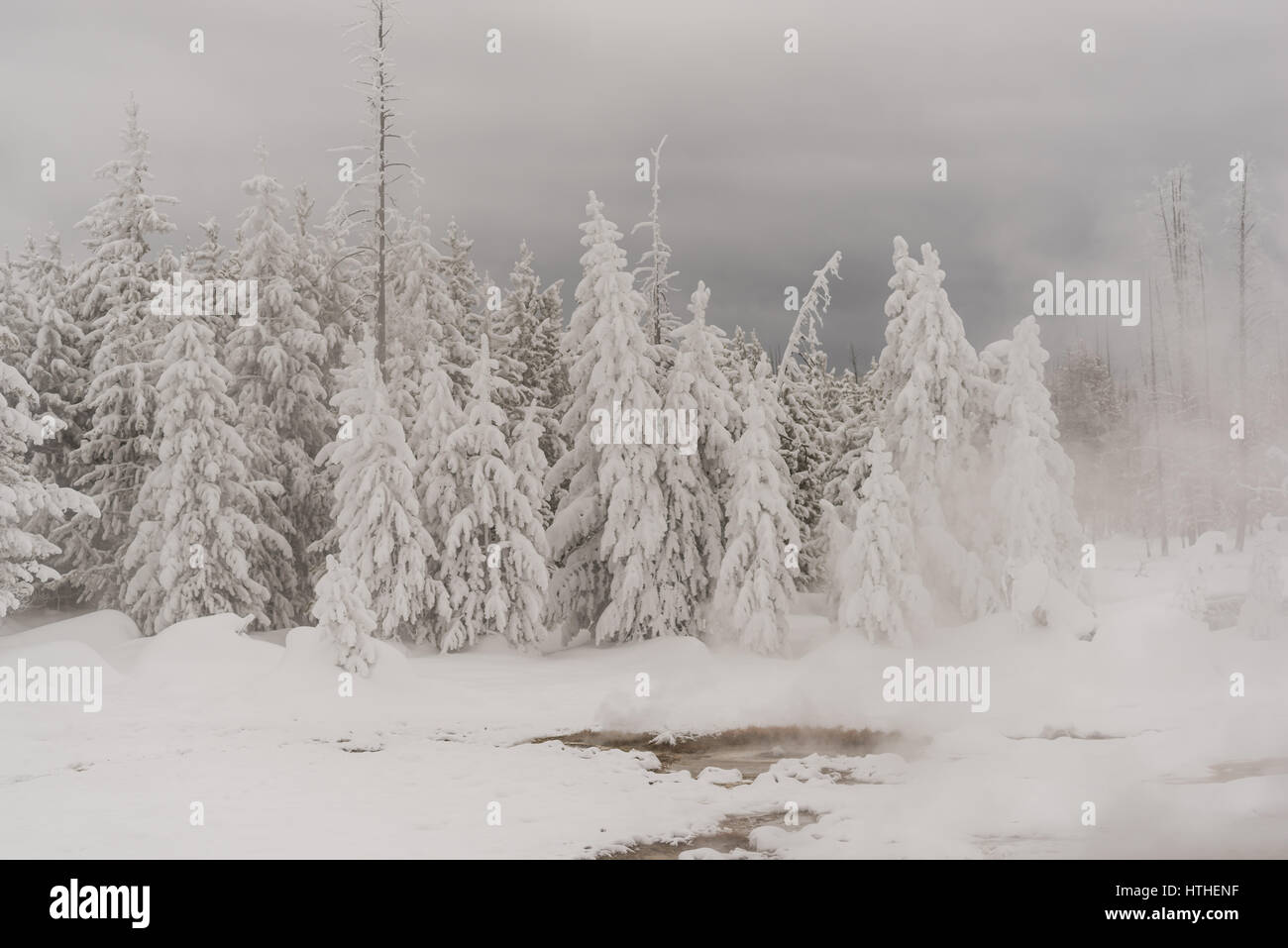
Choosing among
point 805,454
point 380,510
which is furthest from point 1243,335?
point 380,510

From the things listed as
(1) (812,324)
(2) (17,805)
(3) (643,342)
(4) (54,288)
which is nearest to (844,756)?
(2) (17,805)

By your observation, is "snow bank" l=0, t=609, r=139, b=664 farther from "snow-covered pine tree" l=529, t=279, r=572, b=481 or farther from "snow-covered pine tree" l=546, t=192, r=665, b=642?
"snow-covered pine tree" l=529, t=279, r=572, b=481

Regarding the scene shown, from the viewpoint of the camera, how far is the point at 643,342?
29125 mm

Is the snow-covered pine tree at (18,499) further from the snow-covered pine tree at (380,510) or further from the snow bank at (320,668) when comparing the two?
the snow-covered pine tree at (380,510)

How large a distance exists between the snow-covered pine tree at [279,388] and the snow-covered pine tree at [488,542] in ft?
22.2

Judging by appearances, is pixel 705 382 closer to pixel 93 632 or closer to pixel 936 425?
pixel 936 425

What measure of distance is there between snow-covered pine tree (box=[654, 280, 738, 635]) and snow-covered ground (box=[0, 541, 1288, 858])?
1951mm

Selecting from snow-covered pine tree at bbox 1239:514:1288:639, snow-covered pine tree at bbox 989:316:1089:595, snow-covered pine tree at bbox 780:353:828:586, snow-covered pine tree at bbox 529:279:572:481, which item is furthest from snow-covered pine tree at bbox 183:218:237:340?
snow-covered pine tree at bbox 1239:514:1288:639

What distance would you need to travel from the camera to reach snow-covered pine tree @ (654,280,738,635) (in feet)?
95.5

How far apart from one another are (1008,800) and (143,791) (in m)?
11.8

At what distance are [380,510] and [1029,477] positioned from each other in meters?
17.6

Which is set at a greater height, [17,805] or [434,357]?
[434,357]

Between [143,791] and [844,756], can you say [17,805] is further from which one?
[844,756]

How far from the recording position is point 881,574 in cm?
2578
